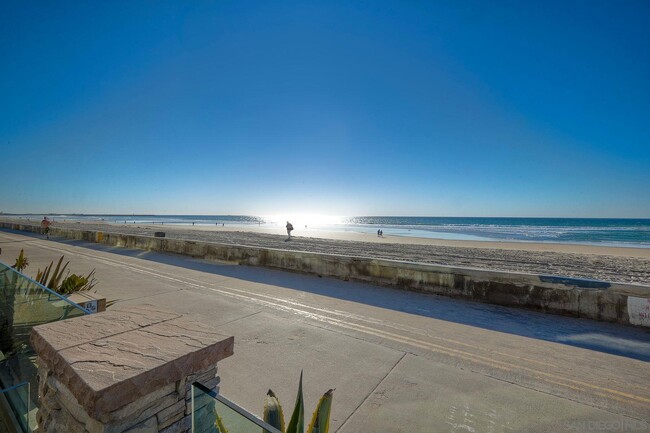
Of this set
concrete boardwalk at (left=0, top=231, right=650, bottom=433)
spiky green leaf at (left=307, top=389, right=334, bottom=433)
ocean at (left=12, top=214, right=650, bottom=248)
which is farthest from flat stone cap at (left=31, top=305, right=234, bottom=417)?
ocean at (left=12, top=214, right=650, bottom=248)

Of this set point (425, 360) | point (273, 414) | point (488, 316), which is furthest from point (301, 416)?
point (488, 316)

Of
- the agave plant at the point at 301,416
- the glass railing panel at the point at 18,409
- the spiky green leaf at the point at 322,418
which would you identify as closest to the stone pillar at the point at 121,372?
the glass railing panel at the point at 18,409

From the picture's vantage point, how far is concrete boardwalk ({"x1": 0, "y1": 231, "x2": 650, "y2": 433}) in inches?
112

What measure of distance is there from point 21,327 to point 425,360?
4.46 meters

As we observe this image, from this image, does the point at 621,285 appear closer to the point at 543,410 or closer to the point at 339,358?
the point at 543,410

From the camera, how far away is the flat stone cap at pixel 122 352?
143 centimetres

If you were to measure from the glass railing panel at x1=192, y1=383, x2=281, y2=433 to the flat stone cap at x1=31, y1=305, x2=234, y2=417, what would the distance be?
0.16m

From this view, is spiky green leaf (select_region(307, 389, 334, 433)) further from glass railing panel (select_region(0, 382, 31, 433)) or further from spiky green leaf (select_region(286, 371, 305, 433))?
glass railing panel (select_region(0, 382, 31, 433))

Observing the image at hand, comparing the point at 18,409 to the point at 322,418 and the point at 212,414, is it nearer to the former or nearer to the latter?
the point at 212,414

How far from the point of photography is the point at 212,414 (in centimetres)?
182

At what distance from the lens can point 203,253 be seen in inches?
490

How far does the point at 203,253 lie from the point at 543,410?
11935 mm

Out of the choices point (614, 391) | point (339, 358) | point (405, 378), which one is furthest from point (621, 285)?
point (339, 358)

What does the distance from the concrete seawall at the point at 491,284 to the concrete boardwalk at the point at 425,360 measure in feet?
0.88
